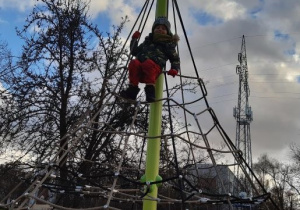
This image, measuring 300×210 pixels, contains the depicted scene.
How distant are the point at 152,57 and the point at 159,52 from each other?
112mm

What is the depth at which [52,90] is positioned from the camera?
372 inches

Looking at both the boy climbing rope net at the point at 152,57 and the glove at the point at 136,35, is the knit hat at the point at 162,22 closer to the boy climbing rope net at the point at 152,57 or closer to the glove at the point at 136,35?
the boy climbing rope net at the point at 152,57

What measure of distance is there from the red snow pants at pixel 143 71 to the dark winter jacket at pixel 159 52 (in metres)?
0.09

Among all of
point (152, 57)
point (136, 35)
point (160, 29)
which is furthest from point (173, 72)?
point (136, 35)

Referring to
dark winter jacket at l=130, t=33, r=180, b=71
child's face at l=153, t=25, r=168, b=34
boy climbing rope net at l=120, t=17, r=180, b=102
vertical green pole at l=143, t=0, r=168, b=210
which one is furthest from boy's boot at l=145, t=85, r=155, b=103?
child's face at l=153, t=25, r=168, b=34

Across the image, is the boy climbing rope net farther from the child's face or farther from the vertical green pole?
the vertical green pole

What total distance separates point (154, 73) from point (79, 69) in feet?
21.3

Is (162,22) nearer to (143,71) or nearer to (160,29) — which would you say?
(160,29)

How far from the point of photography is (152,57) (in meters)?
3.80

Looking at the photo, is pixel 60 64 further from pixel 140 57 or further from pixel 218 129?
pixel 218 129

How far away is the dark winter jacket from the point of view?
3.82 m

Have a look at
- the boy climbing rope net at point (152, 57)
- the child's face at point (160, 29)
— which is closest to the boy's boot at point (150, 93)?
the boy climbing rope net at point (152, 57)

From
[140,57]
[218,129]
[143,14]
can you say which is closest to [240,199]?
[218,129]

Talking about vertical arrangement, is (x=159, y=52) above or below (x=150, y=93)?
above
